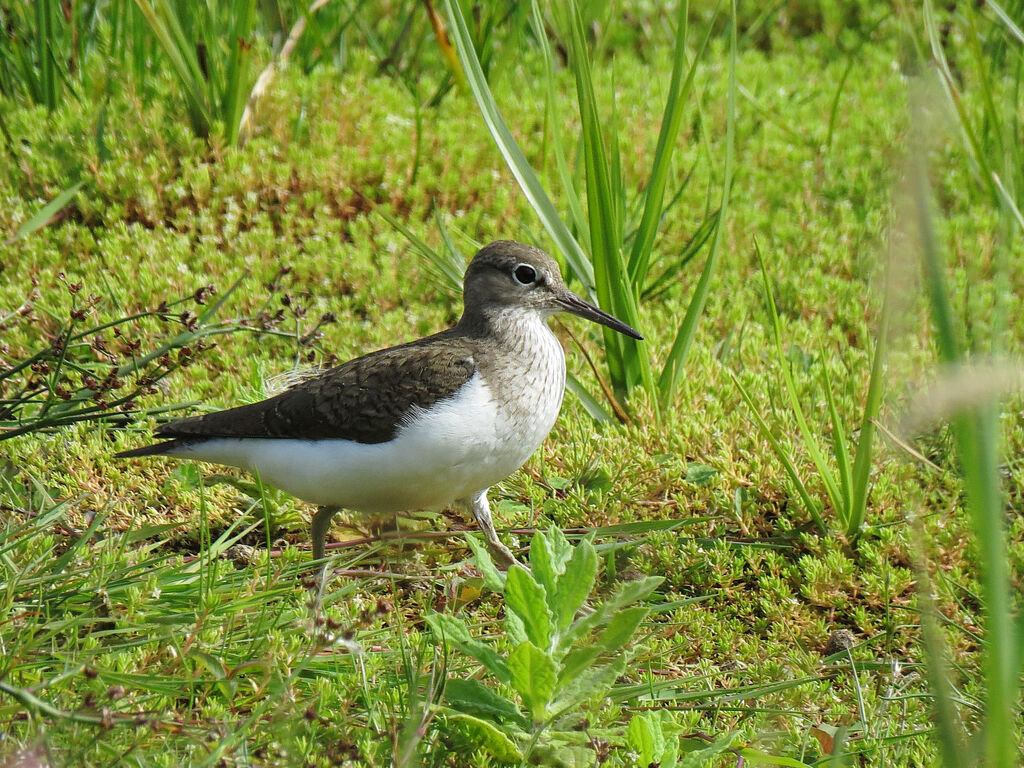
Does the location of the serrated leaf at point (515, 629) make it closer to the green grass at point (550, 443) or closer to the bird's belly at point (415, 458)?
the green grass at point (550, 443)

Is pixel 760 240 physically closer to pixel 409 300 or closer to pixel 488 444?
pixel 409 300

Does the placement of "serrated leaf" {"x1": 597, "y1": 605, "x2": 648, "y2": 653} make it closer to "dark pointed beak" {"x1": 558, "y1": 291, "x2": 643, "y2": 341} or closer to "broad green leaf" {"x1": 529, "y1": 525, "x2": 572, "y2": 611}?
"broad green leaf" {"x1": 529, "y1": 525, "x2": 572, "y2": 611}

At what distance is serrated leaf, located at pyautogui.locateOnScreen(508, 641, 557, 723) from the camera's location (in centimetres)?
287

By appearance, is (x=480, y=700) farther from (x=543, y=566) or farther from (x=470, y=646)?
(x=543, y=566)

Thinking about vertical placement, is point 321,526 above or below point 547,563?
below

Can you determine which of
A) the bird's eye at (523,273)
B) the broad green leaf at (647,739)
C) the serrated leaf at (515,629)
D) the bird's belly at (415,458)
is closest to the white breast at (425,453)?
the bird's belly at (415,458)

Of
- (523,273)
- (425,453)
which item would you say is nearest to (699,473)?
(523,273)

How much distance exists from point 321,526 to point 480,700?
149 centimetres

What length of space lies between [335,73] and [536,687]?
5197mm

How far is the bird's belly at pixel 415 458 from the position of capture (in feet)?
13.0

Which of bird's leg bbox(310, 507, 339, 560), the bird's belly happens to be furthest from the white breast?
bird's leg bbox(310, 507, 339, 560)

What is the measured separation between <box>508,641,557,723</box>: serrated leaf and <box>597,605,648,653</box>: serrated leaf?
0.19m

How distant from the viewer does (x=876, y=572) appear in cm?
421

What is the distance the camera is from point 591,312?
476 cm
